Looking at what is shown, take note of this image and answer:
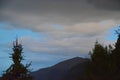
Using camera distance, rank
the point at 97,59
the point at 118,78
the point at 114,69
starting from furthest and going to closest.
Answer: the point at 97,59, the point at 114,69, the point at 118,78

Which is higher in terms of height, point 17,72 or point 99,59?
point 99,59

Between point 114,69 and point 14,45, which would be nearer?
point 14,45

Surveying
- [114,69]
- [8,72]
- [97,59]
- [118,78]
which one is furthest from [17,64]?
[97,59]

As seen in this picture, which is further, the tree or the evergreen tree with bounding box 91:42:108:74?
the evergreen tree with bounding box 91:42:108:74

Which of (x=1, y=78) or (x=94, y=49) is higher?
(x=94, y=49)

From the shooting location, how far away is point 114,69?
62.7 meters

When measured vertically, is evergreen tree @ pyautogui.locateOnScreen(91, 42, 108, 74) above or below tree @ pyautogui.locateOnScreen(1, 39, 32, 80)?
above

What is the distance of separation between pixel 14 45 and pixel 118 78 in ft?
75.2

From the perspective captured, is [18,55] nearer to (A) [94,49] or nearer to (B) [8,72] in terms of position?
(B) [8,72]

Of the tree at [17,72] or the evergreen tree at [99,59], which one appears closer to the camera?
the tree at [17,72]

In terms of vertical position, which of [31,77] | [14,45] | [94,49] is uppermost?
[94,49]

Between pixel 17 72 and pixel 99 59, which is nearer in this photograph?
pixel 17 72

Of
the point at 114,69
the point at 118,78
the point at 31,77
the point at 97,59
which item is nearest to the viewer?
the point at 31,77

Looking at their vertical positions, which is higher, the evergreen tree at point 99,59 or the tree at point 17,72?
the evergreen tree at point 99,59
